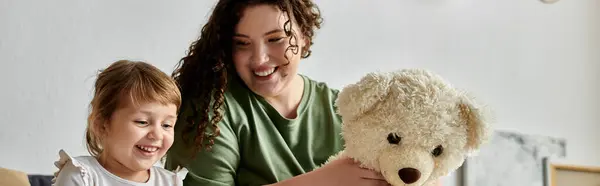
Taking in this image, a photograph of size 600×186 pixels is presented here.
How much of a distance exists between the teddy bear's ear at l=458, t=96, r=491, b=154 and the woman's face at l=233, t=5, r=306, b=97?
392mm

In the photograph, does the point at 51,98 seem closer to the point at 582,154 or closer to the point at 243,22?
the point at 243,22

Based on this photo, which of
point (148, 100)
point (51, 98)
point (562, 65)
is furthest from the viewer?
point (562, 65)

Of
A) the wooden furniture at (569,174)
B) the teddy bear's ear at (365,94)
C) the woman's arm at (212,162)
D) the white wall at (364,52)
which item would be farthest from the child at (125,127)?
the wooden furniture at (569,174)

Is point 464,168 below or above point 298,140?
below

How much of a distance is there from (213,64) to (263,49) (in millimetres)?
110

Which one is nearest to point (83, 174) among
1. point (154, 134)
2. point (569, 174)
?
point (154, 134)

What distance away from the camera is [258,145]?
58.4 inches

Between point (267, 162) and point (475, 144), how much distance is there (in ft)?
1.39

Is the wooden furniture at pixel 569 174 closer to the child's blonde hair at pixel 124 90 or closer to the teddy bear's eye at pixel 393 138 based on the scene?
the teddy bear's eye at pixel 393 138

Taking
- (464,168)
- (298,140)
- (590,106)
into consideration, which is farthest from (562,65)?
(298,140)

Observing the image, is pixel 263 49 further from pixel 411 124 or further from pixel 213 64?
pixel 411 124

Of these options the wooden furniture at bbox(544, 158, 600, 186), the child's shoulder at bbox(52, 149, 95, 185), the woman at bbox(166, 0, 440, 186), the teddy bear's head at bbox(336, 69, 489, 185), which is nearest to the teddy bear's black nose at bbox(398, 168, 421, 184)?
the teddy bear's head at bbox(336, 69, 489, 185)

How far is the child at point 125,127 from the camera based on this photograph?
1.17 metres

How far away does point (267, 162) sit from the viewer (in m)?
1.48
